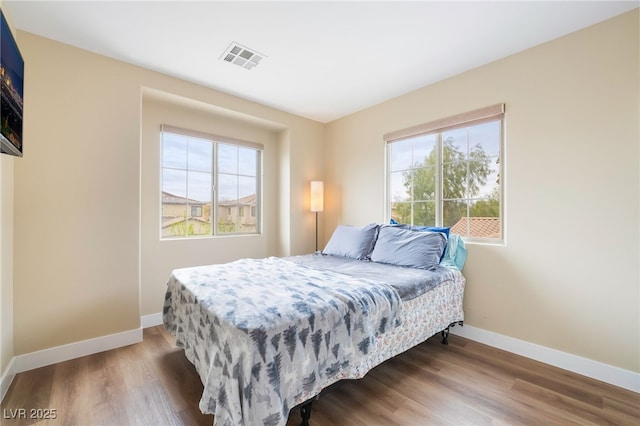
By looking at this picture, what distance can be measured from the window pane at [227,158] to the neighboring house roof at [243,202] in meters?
0.39

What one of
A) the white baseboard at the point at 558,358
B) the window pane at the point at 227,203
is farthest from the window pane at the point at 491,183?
the window pane at the point at 227,203

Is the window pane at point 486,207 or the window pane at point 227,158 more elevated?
the window pane at point 227,158

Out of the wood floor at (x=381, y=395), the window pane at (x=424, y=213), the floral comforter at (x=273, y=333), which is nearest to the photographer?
the floral comforter at (x=273, y=333)

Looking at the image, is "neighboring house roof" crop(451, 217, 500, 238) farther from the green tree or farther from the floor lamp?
the floor lamp

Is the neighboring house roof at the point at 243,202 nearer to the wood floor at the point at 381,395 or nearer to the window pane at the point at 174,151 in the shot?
the window pane at the point at 174,151

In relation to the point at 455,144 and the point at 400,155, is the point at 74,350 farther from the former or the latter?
the point at 455,144

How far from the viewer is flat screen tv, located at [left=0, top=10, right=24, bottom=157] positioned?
145 cm

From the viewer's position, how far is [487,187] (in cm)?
265

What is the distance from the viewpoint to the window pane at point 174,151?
3.16 meters

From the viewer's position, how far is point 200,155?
135 inches

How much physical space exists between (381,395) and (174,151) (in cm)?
322

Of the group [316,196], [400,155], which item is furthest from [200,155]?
[400,155]

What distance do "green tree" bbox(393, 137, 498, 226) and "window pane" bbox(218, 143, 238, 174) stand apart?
225 centimetres

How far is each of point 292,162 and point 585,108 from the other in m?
3.04
